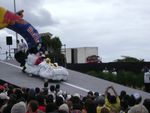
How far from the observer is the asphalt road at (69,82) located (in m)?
23.3

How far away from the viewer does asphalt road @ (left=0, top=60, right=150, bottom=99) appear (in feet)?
76.4

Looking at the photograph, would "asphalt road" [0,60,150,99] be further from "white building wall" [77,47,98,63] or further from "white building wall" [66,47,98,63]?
"white building wall" [77,47,98,63]

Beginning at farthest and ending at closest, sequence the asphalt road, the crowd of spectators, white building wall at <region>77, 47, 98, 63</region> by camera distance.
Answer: white building wall at <region>77, 47, 98, 63</region> < the asphalt road < the crowd of spectators

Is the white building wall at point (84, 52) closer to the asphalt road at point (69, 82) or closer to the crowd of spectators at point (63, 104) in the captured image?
the asphalt road at point (69, 82)

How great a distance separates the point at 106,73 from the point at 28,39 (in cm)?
588

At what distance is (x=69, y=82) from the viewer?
25.1 metres

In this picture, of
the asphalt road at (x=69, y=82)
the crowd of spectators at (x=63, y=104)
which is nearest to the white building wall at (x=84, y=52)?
the asphalt road at (x=69, y=82)

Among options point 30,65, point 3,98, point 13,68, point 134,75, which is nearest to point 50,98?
point 3,98

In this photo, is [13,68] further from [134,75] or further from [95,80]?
[134,75]

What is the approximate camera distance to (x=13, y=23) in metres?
25.9

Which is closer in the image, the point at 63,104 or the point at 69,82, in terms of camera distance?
the point at 63,104

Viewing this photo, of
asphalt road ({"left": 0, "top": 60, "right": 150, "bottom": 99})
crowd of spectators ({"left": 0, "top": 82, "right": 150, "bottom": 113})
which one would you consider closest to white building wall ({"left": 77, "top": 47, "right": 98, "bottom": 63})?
asphalt road ({"left": 0, "top": 60, "right": 150, "bottom": 99})

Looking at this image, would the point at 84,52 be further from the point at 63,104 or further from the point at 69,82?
the point at 63,104

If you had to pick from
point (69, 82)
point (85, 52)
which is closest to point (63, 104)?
point (69, 82)
